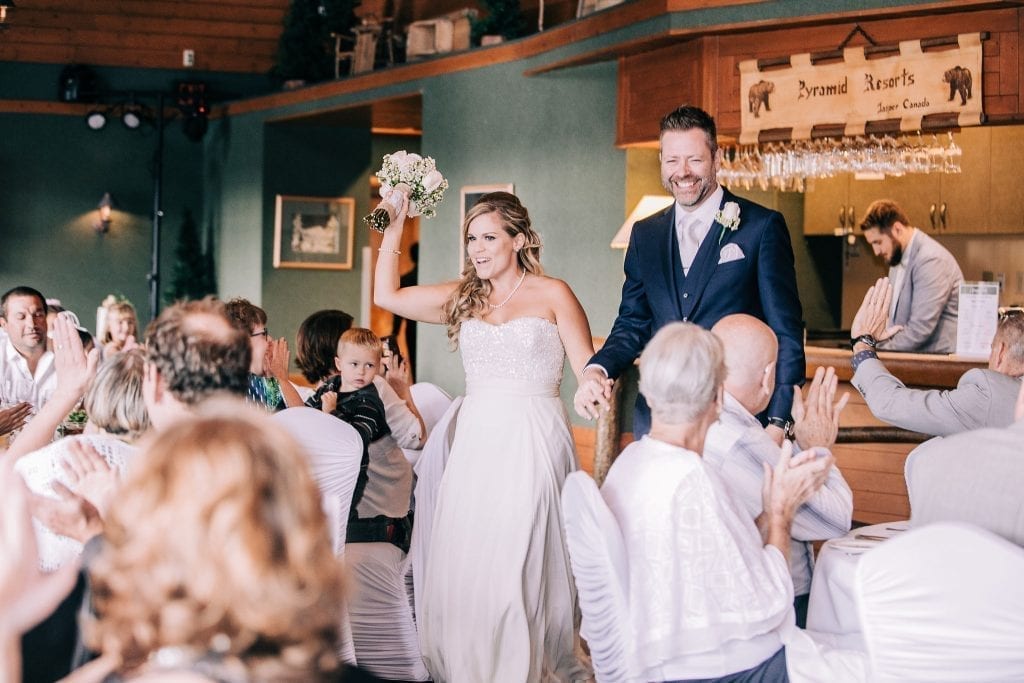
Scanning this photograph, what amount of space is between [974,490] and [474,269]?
6.53ft

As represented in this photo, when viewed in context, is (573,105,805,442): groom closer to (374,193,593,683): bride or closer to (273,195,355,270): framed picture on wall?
(374,193,593,683): bride

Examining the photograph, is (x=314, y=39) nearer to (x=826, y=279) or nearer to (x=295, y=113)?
(x=295, y=113)

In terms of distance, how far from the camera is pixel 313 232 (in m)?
12.5

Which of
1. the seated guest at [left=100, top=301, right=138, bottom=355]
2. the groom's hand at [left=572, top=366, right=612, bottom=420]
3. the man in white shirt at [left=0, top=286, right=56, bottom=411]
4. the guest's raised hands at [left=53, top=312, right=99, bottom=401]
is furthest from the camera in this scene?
the seated guest at [left=100, top=301, right=138, bottom=355]

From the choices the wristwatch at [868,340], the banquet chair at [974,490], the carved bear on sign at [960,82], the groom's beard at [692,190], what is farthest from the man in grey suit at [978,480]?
the carved bear on sign at [960,82]

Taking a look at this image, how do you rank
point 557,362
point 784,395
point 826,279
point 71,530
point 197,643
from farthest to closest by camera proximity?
point 826,279
point 557,362
point 784,395
point 71,530
point 197,643

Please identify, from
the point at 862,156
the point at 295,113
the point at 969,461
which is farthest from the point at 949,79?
the point at 295,113

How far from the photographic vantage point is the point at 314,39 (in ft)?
38.9

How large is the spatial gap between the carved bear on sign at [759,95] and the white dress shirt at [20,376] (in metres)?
3.97

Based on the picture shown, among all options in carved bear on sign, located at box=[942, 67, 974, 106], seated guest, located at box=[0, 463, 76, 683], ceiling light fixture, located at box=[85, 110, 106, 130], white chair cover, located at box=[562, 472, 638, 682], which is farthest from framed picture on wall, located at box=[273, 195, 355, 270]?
seated guest, located at box=[0, 463, 76, 683]

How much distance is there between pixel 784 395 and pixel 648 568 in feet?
3.14

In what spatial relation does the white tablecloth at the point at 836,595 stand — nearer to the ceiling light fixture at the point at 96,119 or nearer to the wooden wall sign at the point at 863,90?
the wooden wall sign at the point at 863,90

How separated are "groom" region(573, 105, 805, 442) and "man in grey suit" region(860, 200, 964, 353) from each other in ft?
11.7

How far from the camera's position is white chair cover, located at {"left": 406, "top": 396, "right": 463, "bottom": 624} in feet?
13.8
